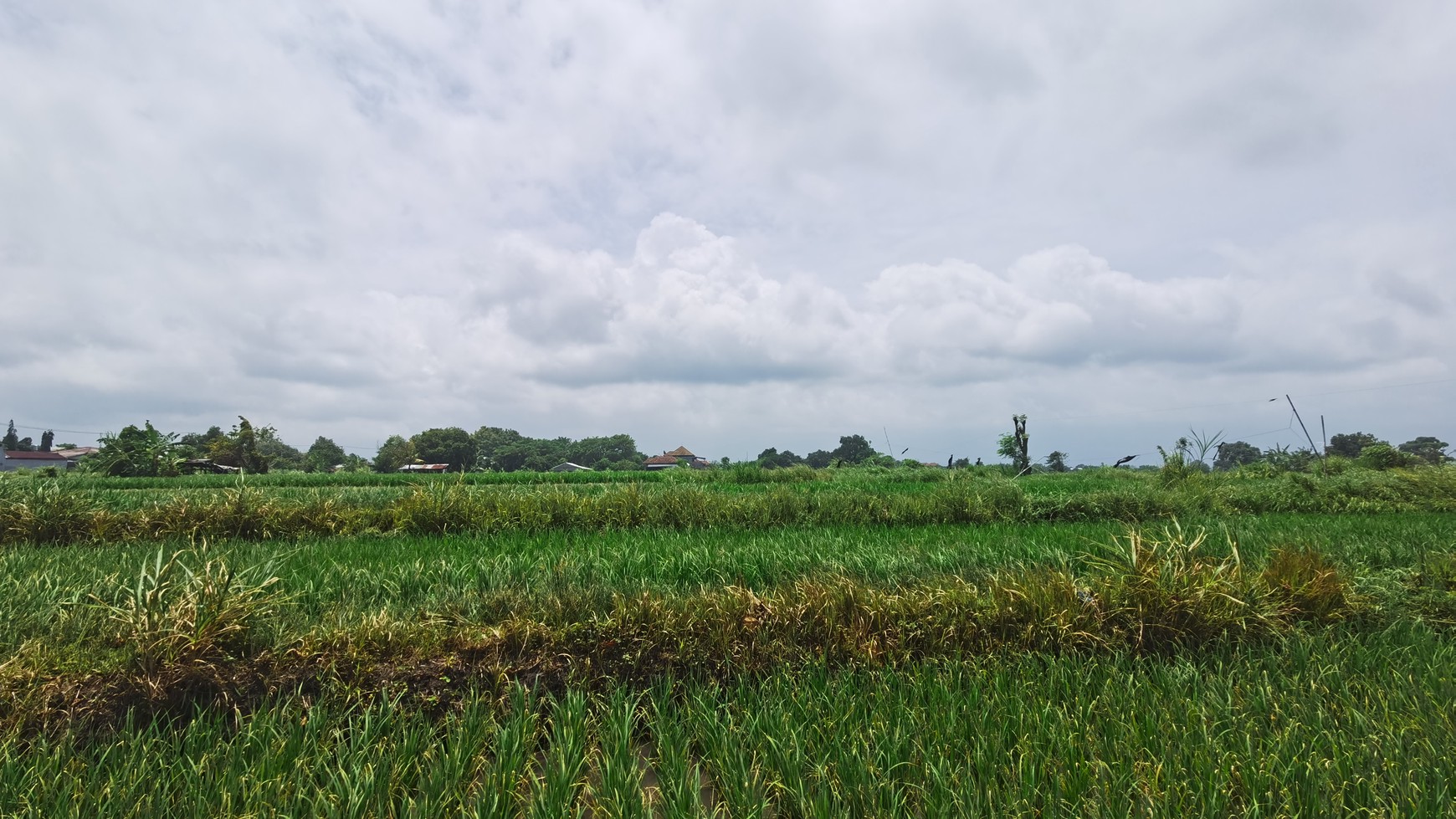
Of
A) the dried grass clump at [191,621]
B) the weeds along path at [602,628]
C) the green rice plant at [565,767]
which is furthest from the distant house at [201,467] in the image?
the green rice plant at [565,767]

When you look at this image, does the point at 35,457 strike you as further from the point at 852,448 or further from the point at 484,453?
the point at 852,448

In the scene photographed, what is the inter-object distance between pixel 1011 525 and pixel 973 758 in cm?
679

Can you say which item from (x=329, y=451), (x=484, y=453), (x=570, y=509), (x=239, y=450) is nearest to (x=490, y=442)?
(x=484, y=453)

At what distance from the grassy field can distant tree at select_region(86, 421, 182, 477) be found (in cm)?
2805

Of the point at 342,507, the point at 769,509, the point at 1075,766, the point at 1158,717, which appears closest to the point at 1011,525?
the point at 769,509

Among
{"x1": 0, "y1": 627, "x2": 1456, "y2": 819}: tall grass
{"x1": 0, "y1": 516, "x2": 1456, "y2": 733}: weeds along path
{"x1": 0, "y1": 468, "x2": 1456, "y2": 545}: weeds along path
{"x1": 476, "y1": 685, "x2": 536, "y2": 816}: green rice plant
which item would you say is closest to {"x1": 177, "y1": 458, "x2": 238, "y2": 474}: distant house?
{"x1": 0, "y1": 468, "x2": 1456, "y2": 545}: weeds along path

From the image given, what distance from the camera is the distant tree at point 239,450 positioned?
35281mm

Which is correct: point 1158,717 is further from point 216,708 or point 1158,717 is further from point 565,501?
point 565,501

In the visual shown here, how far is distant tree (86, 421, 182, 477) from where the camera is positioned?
26.0m

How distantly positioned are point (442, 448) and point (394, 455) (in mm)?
5006

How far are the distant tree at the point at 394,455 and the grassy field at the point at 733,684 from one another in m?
60.9

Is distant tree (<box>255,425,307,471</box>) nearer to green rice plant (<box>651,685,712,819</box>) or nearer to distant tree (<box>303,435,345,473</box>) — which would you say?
distant tree (<box>303,435,345,473</box>)

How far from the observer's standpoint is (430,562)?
5.24m

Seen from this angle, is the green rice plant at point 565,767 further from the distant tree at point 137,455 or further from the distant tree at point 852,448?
the distant tree at point 852,448
